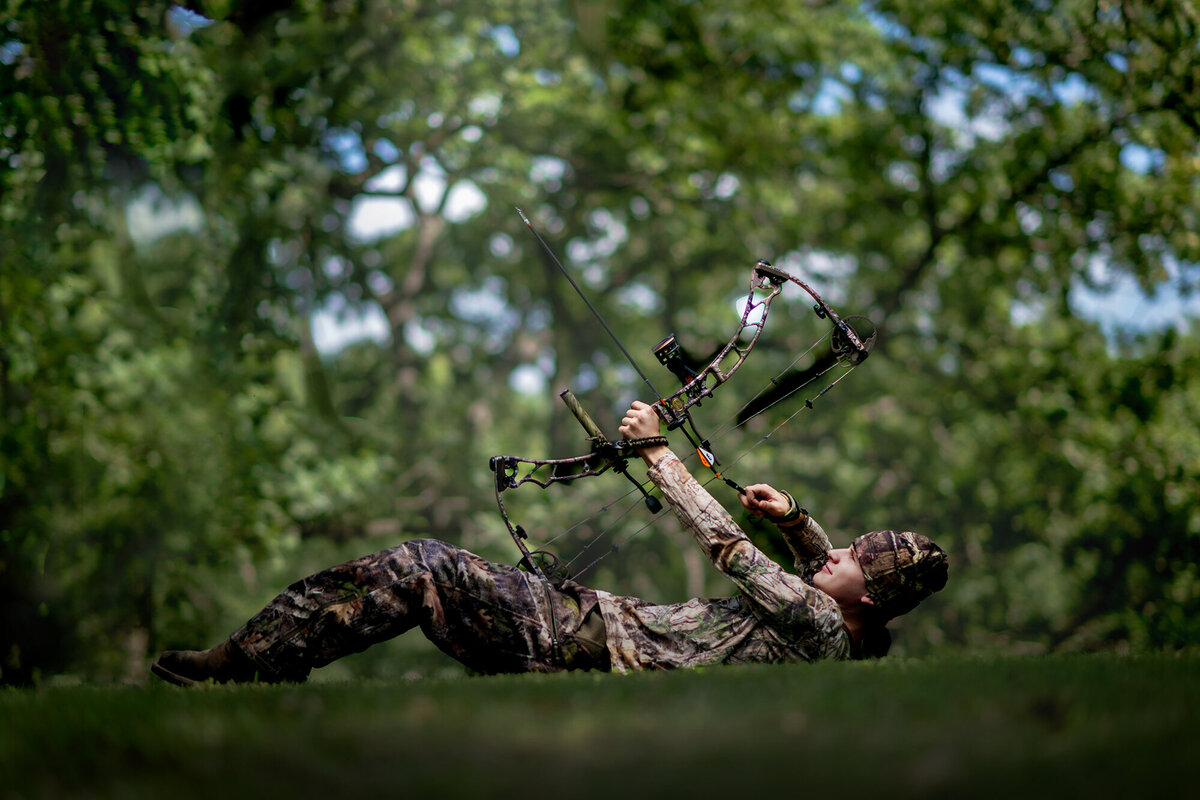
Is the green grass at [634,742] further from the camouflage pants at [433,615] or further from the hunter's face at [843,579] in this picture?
the hunter's face at [843,579]

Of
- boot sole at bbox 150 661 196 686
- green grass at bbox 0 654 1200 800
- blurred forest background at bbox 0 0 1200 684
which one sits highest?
green grass at bbox 0 654 1200 800

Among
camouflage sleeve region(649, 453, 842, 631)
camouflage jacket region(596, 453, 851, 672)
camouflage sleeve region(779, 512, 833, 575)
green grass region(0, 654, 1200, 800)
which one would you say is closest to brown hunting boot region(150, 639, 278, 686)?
green grass region(0, 654, 1200, 800)

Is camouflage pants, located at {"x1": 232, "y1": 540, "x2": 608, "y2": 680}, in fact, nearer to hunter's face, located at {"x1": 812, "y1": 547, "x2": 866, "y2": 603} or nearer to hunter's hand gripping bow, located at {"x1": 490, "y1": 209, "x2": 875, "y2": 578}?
hunter's hand gripping bow, located at {"x1": 490, "y1": 209, "x2": 875, "y2": 578}

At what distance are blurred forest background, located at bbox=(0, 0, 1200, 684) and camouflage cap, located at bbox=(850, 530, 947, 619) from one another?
0.87 metres

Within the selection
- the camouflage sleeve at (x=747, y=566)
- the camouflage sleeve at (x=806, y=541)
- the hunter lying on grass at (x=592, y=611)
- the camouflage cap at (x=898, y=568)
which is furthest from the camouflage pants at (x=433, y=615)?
the camouflage cap at (x=898, y=568)

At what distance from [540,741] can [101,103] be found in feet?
26.9

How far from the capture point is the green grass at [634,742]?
154cm

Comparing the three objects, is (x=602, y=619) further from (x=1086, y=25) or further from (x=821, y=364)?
(x=1086, y=25)

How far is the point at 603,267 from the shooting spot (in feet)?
64.4

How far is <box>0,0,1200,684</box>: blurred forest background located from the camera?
862 cm

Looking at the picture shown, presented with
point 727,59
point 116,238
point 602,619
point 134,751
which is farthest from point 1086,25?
point 116,238

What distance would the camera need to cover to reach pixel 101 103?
775 centimetres

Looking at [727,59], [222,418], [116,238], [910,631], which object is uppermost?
[727,59]

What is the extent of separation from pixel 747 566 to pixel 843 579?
1.95 ft
